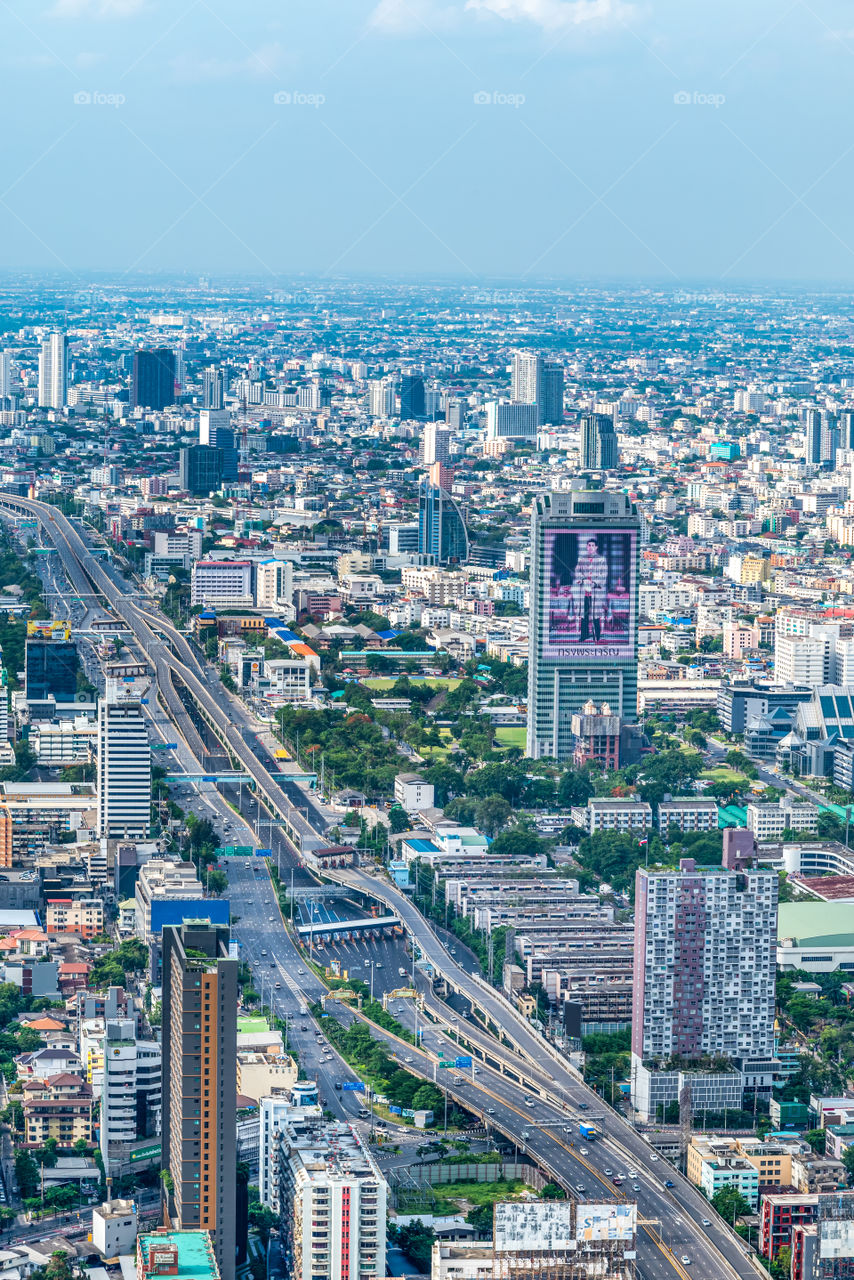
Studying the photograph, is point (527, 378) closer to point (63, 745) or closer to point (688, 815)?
point (63, 745)

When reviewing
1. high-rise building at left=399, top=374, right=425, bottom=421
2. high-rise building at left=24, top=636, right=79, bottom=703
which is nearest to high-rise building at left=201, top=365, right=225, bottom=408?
high-rise building at left=399, top=374, right=425, bottom=421

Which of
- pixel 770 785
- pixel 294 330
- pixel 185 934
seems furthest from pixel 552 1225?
pixel 294 330

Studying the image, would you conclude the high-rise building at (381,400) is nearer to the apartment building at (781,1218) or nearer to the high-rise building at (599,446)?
the high-rise building at (599,446)

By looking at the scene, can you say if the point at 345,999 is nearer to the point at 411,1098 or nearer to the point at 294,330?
the point at 411,1098

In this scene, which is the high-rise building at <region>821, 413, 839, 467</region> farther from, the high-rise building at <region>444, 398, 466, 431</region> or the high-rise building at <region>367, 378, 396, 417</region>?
the high-rise building at <region>367, 378, 396, 417</region>

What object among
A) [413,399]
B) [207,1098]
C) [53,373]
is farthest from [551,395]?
[207,1098]
